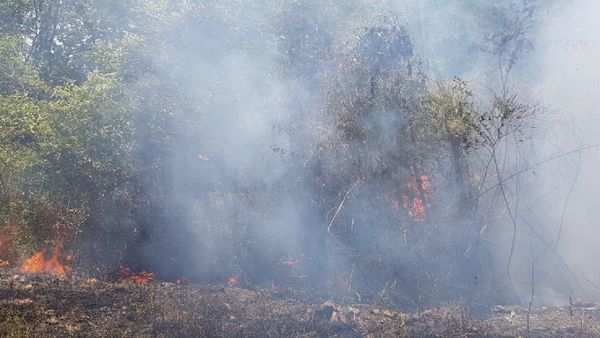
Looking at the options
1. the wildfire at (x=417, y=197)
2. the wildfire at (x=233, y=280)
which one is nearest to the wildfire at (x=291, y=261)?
Result: the wildfire at (x=233, y=280)

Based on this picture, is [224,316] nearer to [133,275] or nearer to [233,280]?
[233,280]

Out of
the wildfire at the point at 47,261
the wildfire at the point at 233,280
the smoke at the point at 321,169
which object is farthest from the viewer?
the wildfire at the point at 47,261

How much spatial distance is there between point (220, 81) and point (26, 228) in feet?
15.9

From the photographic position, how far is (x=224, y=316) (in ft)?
22.8

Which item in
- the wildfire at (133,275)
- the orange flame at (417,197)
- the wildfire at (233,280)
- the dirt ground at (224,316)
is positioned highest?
the orange flame at (417,197)

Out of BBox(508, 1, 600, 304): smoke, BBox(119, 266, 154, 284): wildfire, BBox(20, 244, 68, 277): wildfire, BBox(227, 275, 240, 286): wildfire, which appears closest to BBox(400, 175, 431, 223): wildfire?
BBox(508, 1, 600, 304): smoke

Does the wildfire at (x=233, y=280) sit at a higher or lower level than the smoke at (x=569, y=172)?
lower

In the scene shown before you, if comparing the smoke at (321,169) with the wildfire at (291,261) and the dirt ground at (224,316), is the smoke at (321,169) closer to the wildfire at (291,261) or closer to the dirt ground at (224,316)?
the wildfire at (291,261)

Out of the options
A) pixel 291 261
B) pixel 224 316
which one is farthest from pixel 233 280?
pixel 224 316

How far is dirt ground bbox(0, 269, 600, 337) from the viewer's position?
20.7ft

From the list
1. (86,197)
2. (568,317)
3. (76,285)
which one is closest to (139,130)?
(86,197)

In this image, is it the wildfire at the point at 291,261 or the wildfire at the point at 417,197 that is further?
the wildfire at the point at 291,261

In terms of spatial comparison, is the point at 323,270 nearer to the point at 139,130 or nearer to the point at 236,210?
the point at 236,210

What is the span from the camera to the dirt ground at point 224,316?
249 inches
